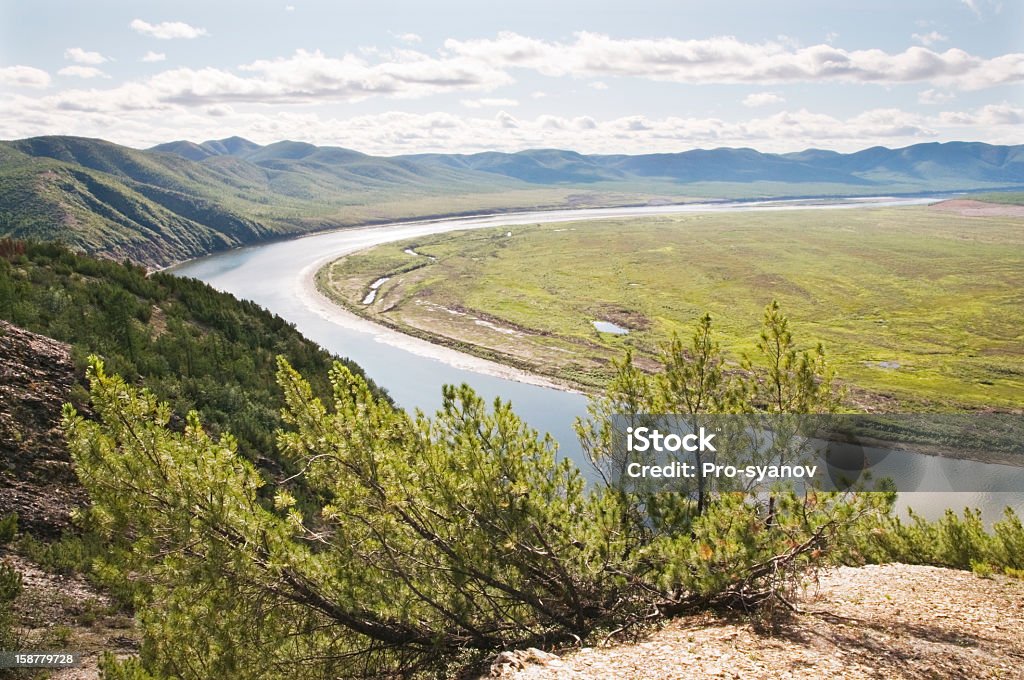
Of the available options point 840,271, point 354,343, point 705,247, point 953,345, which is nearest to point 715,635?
point 354,343

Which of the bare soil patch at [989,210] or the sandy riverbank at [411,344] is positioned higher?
the bare soil patch at [989,210]

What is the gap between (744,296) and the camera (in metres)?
78.3

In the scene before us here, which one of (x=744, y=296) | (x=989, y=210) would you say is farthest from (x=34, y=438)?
(x=989, y=210)

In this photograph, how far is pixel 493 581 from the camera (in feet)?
→ 31.4

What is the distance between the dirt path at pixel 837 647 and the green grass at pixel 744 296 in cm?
1266

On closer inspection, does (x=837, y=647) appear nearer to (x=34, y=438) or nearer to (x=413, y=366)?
(x=34, y=438)

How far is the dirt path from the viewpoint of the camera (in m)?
8.08

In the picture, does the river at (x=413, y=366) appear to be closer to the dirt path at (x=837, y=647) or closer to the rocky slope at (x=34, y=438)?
the dirt path at (x=837, y=647)

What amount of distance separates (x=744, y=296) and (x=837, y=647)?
74.7 metres

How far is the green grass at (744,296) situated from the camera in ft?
166

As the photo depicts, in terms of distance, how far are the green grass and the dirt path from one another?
12.7 m

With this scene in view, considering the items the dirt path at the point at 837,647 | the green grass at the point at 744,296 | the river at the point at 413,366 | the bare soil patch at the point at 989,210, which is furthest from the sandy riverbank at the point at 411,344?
the bare soil patch at the point at 989,210

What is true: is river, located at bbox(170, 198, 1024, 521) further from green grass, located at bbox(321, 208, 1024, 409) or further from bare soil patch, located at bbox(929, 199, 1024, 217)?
bare soil patch, located at bbox(929, 199, 1024, 217)

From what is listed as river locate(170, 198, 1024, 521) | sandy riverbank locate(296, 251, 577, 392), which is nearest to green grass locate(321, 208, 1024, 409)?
sandy riverbank locate(296, 251, 577, 392)
